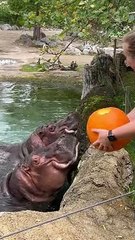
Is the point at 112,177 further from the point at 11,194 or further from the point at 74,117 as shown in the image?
the point at 74,117

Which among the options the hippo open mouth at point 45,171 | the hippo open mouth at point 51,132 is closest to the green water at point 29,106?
the hippo open mouth at point 51,132

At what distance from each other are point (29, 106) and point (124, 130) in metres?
9.65

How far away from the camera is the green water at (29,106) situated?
35.0 feet

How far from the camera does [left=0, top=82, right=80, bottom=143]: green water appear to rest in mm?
10663

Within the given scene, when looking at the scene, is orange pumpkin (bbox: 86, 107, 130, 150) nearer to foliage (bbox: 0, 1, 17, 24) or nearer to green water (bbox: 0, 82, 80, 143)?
green water (bbox: 0, 82, 80, 143)

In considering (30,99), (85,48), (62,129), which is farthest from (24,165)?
(85,48)

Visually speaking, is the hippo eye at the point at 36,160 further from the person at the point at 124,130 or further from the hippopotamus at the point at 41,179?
the person at the point at 124,130

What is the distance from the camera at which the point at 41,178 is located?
18.5 ft

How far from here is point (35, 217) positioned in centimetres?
351

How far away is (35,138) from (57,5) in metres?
1.79

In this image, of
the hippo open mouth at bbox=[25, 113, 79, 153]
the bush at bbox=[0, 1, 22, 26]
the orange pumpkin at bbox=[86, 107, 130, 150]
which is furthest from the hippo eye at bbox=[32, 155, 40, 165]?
the bush at bbox=[0, 1, 22, 26]

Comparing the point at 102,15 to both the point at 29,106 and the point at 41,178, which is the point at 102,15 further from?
the point at 29,106

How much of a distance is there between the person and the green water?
6791 mm

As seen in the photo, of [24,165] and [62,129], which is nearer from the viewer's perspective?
[24,165]
